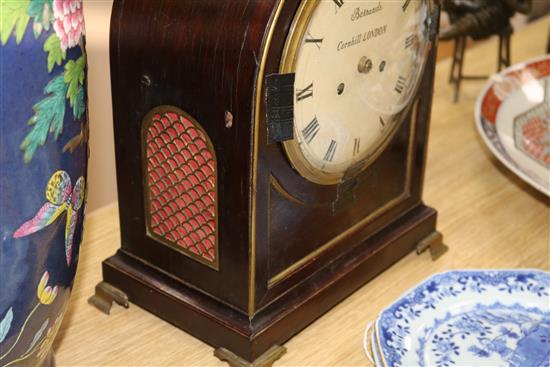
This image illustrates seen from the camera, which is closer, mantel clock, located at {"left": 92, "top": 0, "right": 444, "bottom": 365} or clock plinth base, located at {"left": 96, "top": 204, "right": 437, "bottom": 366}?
mantel clock, located at {"left": 92, "top": 0, "right": 444, "bottom": 365}

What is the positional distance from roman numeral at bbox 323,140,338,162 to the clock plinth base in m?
0.14

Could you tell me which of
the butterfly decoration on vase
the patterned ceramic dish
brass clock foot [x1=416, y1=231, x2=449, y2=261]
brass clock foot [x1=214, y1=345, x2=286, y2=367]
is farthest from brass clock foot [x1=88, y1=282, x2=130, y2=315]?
the patterned ceramic dish

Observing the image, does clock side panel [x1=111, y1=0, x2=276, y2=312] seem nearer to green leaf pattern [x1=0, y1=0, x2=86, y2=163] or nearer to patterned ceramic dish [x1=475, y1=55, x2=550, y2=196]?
green leaf pattern [x1=0, y1=0, x2=86, y2=163]

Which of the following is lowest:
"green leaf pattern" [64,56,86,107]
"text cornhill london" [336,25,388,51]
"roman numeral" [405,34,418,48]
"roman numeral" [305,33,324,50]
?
"roman numeral" [405,34,418,48]

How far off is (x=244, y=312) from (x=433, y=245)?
310 mm

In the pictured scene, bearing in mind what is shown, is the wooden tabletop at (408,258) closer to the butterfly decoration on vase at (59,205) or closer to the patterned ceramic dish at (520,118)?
the patterned ceramic dish at (520,118)

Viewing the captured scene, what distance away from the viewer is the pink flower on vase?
619 millimetres

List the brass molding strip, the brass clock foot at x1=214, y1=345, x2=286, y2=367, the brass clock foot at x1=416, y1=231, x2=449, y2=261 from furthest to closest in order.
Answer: the brass clock foot at x1=416, y1=231, x2=449, y2=261 < the brass clock foot at x1=214, y1=345, x2=286, y2=367 < the brass molding strip

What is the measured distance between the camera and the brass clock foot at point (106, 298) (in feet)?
3.22

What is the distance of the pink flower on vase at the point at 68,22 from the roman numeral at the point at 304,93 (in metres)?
0.22

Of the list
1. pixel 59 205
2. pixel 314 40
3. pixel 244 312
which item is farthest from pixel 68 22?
pixel 244 312

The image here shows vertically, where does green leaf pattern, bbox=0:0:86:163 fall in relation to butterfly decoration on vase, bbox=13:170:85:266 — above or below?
above

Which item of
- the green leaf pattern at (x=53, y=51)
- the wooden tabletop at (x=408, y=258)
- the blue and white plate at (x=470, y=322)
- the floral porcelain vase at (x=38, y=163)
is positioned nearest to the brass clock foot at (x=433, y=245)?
the wooden tabletop at (x=408, y=258)

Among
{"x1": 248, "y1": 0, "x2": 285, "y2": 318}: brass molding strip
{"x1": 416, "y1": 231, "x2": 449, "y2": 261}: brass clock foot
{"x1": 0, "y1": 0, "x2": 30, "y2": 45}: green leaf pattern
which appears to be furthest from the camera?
{"x1": 416, "y1": 231, "x2": 449, "y2": 261}: brass clock foot
